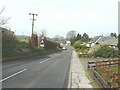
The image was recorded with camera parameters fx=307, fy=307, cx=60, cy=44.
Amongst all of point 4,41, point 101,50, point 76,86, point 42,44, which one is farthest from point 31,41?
point 76,86

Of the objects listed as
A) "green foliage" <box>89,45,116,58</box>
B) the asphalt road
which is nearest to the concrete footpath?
the asphalt road

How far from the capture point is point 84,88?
1420cm

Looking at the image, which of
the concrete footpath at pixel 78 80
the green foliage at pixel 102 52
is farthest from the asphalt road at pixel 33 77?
the green foliage at pixel 102 52

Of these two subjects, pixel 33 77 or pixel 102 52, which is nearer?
pixel 33 77

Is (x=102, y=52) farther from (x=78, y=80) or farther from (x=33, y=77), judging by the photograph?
(x=78, y=80)

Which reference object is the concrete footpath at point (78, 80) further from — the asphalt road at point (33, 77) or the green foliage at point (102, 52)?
the green foliage at point (102, 52)

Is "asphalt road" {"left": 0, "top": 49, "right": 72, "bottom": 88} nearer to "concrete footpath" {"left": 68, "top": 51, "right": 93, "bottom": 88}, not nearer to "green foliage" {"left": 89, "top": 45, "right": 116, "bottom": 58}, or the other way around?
"concrete footpath" {"left": 68, "top": 51, "right": 93, "bottom": 88}

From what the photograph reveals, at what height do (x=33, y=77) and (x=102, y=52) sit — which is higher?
(x=102, y=52)

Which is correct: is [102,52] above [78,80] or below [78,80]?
above

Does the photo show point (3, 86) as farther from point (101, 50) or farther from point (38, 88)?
point (101, 50)

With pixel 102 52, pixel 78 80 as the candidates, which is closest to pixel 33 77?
pixel 78 80

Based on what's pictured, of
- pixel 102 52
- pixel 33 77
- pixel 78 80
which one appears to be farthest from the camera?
pixel 102 52

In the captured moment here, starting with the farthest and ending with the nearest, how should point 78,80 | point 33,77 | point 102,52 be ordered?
point 102,52, point 33,77, point 78,80

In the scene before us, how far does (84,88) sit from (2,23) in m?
37.3
